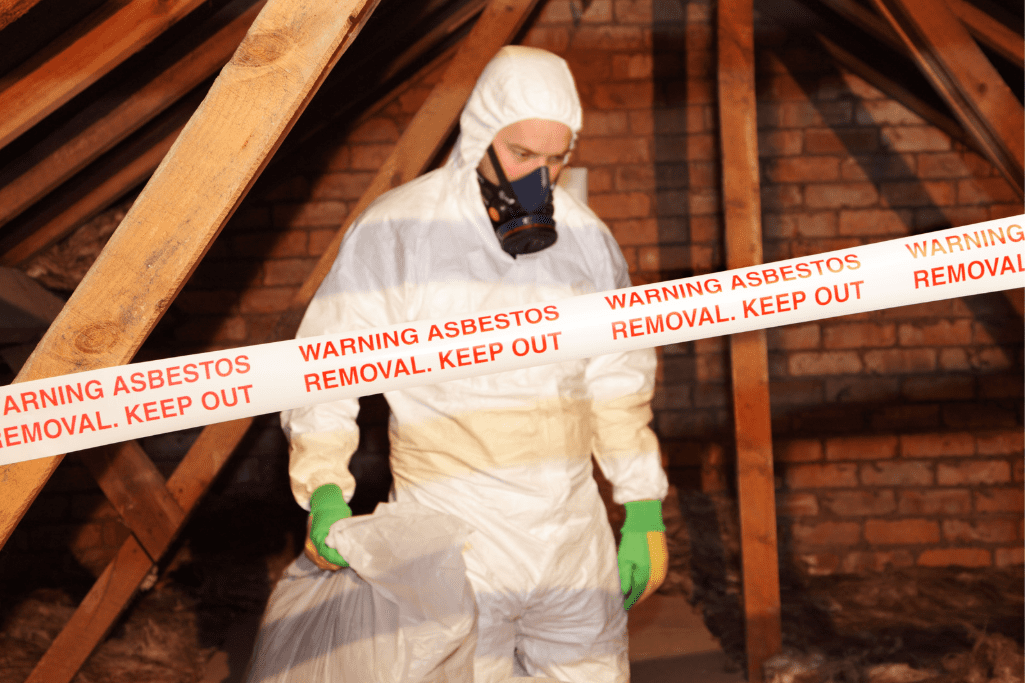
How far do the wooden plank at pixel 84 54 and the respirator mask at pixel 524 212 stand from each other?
74cm

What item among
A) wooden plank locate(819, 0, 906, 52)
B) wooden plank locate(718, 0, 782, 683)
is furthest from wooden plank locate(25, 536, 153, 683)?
wooden plank locate(819, 0, 906, 52)

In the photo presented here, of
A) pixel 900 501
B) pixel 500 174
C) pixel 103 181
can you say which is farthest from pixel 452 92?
pixel 900 501

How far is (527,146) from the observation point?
1.37 m

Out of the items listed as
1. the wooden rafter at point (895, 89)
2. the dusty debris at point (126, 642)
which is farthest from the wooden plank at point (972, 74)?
the dusty debris at point (126, 642)

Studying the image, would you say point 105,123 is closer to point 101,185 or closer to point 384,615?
point 101,185

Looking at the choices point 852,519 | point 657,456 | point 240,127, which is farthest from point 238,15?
point 852,519

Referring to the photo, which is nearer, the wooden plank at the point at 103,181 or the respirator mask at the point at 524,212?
the respirator mask at the point at 524,212

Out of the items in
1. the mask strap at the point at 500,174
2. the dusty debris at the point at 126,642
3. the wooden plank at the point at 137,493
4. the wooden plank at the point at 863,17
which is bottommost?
the dusty debris at the point at 126,642

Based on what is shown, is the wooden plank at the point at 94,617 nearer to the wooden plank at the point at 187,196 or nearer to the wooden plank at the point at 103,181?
the wooden plank at the point at 103,181

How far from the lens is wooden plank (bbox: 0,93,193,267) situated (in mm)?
2094

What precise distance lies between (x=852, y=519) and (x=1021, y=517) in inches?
29.5

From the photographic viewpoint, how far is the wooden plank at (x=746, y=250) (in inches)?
81.3

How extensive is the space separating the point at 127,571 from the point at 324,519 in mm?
1343

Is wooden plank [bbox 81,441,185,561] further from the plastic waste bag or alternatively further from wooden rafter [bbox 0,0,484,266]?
the plastic waste bag
